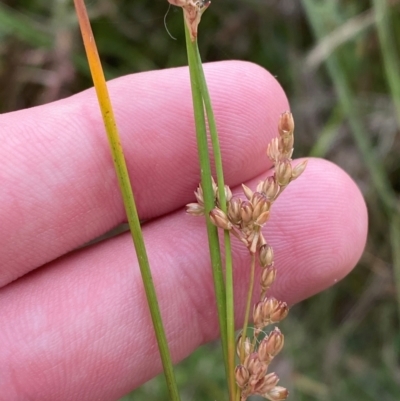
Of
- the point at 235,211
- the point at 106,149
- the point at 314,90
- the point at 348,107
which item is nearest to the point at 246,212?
the point at 235,211

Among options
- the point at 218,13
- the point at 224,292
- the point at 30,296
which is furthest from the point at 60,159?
the point at 218,13

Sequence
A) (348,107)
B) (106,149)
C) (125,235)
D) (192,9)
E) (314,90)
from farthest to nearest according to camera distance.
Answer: (314,90) → (348,107) → (125,235) → (106,149) → (192,9)

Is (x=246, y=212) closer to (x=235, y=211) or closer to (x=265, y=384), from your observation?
(x=235, y=211)

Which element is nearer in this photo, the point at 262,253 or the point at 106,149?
the point at 262,253

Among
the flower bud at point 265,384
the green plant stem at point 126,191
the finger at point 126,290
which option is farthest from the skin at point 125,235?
the flower bud at point 265,384

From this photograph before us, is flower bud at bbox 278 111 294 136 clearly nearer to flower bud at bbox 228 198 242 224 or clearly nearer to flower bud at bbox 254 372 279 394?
flower bud at bbox 228 198 242 224

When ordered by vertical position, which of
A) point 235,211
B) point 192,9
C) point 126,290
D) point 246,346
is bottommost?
point 126,290

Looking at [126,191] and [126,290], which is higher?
[126,191]

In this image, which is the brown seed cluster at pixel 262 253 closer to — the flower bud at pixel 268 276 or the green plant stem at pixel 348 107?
the flower bud at pixel 268 276
